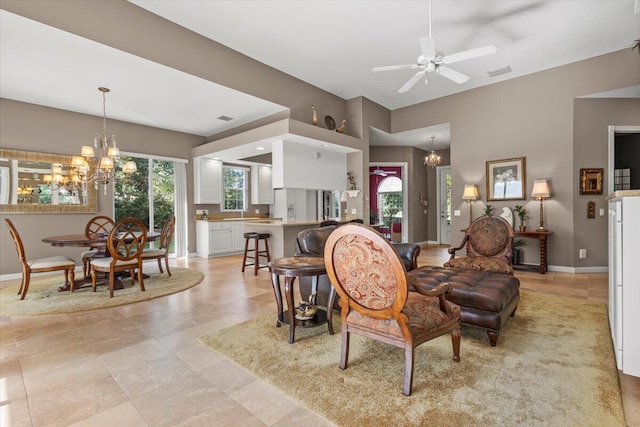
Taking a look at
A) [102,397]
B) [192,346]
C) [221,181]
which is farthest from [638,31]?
[221,181]

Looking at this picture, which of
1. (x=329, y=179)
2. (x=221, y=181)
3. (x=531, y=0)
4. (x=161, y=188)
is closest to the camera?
(x=531, y=0)

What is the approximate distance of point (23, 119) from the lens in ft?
17.2

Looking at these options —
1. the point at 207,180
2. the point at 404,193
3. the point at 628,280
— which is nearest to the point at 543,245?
the point at 628,280

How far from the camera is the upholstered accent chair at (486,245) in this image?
3.50m

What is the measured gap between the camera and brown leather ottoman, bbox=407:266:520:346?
2375 millimetres

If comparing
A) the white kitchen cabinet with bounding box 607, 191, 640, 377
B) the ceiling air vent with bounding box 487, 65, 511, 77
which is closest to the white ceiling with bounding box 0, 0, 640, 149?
the ceiling air vent with bounding box 487, 65, 511, 77

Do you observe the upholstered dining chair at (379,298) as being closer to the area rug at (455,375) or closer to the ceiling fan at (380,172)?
the area rug at (455,375)

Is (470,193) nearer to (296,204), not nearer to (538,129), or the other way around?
(538,129)

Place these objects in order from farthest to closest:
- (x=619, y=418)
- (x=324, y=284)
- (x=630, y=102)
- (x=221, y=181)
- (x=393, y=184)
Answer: (x=393, y=184), (x=221, y=181), (x=630, y=102), (x=324, y=284), (x=619, y=418)

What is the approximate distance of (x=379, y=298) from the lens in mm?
1843

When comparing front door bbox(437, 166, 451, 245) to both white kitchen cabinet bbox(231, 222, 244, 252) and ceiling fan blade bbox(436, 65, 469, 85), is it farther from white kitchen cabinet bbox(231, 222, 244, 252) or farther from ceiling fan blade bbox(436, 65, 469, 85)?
ceiling fan blade bbox(436, 65, 469, 85)

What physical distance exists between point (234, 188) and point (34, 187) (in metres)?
3.96

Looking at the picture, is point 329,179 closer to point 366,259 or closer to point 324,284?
point 324,284

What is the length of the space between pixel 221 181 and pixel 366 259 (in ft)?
22.1
